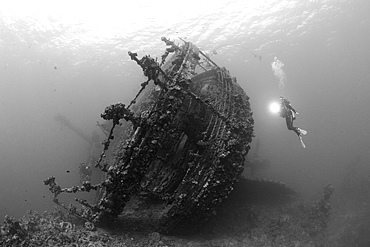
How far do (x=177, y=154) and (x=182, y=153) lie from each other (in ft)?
1.14

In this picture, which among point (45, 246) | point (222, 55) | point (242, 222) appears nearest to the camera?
point (45, 246)

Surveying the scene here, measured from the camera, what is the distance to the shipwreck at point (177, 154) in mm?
4789

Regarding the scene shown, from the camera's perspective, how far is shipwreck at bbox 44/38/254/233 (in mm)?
4789

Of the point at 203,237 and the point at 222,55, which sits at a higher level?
the point at 222,55

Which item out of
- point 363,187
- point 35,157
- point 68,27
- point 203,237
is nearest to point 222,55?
point 68,27

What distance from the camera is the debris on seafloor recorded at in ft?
15.8

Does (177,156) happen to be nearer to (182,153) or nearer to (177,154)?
(177,154)

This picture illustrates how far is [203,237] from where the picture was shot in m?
6.94

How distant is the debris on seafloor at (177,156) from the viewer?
4.80 m

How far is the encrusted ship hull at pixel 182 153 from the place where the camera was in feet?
15.8

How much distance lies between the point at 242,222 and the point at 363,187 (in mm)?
13680

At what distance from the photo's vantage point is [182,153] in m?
6.51

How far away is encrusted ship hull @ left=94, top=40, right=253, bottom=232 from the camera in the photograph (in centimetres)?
482

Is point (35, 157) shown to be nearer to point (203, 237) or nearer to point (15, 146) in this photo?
point (15, 146)
